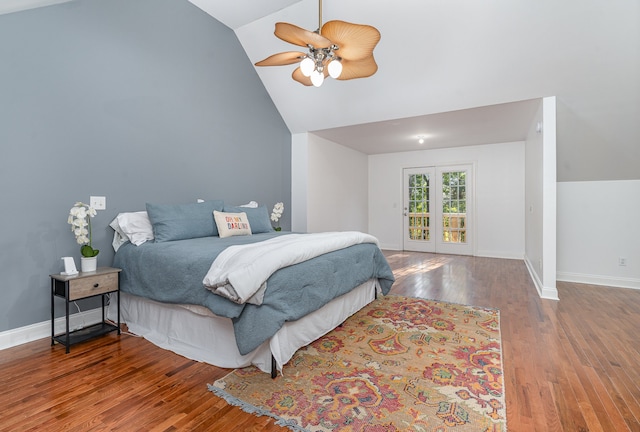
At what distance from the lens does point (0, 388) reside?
70.1 inches

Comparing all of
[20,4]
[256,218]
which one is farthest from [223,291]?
[20,4]

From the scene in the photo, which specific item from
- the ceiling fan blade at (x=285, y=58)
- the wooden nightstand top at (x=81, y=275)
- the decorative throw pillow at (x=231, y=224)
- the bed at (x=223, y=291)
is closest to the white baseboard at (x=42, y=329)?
the bed at (x=223, y=291)

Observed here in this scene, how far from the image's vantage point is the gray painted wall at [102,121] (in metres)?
2.34

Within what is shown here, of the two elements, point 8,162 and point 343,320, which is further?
point 343,320

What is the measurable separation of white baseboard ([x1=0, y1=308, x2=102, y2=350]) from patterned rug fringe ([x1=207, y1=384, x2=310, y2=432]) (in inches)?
63.9

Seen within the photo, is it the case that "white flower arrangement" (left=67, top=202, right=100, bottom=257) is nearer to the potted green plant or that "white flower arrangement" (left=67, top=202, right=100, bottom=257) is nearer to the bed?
the potted green plant

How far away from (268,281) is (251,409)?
2.11 ft

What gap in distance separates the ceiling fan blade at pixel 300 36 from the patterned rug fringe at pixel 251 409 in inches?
87.4

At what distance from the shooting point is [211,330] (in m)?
2.09

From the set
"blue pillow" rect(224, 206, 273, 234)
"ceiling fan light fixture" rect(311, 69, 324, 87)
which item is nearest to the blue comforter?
"blue pillow" rect(224, 206, 273, 234)

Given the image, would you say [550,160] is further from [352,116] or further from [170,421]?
[170,421]

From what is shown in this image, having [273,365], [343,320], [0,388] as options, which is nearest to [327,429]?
[273,365]

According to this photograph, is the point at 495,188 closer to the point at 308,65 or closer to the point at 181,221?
the point at 308,65

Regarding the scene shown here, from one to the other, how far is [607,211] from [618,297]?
125 centimetres
